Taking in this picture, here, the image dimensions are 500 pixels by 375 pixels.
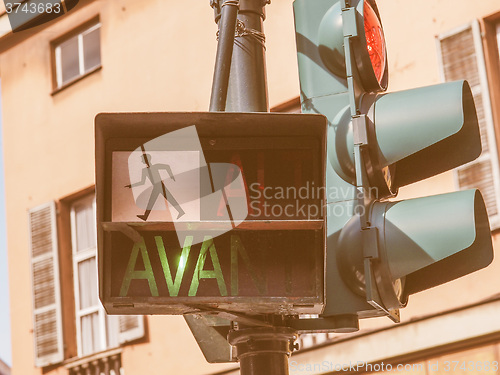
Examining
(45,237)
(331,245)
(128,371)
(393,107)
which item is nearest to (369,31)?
(393,107)

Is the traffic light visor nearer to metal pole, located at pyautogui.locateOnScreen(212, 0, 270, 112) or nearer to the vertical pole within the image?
the vertical pole

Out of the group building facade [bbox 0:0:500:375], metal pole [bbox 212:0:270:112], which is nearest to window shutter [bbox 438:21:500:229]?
building facade [bbox 0:0:500:375]

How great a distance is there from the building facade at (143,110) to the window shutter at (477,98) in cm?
1

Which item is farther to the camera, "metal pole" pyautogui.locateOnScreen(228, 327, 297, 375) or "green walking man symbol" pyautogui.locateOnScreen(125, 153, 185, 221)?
"metal pole" pyautogui.locateOnScreen(228, 327, 297, 375)

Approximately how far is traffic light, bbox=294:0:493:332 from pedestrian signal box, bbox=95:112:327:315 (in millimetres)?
382

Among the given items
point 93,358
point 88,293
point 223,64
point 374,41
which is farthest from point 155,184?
point 88,293

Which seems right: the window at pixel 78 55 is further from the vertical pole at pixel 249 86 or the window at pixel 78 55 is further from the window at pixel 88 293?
the vertical pole at pixel 249 86

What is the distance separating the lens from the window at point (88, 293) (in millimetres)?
12281

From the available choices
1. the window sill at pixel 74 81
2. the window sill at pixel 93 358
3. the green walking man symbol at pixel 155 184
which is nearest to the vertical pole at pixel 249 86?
the green walking man symbol at pixel 155 184

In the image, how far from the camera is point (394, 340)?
9.43 metres

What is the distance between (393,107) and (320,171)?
1.76 ft

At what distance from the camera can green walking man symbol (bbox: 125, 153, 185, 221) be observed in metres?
3.19

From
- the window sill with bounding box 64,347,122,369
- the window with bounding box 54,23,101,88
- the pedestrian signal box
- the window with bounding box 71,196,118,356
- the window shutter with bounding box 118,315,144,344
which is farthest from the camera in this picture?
the window with bounding box 54,23,101,88

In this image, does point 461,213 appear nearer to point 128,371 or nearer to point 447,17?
point 447,17
